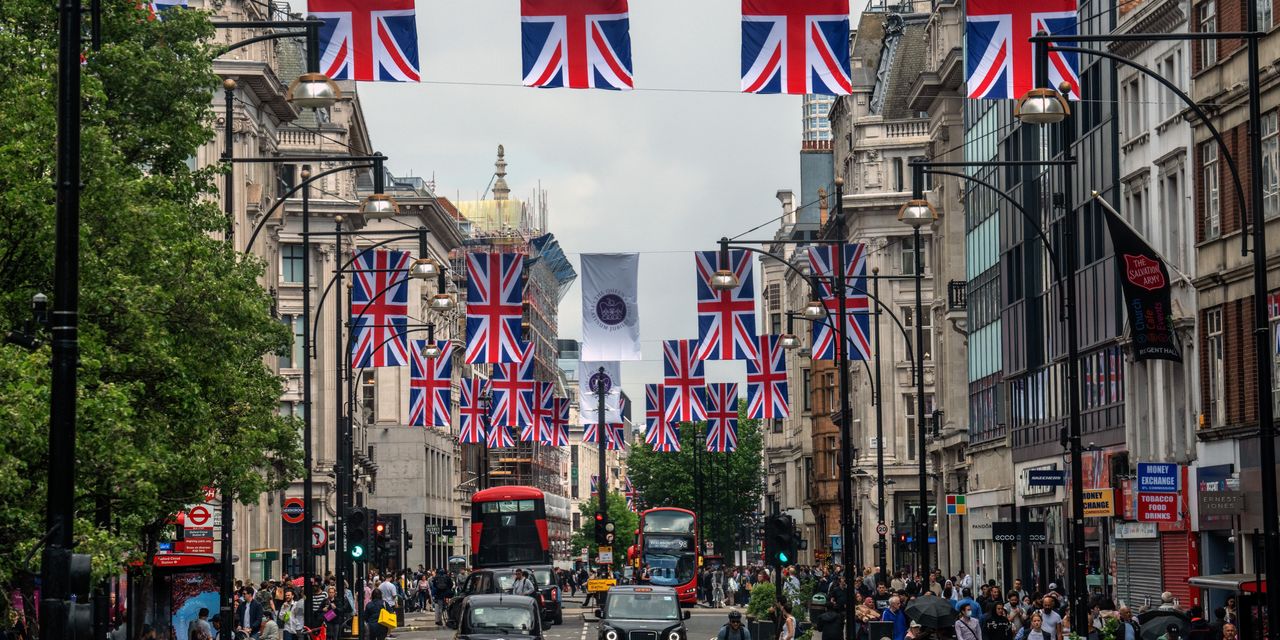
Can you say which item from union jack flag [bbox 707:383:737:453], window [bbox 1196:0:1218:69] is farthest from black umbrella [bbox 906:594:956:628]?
union jack flag [bbox 707:383:737:453]

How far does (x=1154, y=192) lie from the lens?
45469 mm

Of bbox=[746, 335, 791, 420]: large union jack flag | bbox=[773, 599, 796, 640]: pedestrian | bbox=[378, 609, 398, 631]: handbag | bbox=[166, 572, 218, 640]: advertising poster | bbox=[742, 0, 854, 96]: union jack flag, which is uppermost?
bbox=[742, 0, 854, 96]: union jack flag

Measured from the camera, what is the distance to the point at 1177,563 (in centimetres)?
4366

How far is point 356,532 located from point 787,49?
58.4 feet

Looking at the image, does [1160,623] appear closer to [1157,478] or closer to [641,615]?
[1157,478]

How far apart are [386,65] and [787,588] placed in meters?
25.5

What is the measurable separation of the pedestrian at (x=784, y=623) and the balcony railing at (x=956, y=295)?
111ft

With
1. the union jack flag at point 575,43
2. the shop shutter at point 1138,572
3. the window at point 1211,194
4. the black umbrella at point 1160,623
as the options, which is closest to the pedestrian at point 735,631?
the black umbrella at point 1160,623

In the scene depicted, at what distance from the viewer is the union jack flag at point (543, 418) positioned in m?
75.7

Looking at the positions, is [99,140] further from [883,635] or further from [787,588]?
[787,588]

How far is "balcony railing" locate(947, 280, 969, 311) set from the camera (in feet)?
238

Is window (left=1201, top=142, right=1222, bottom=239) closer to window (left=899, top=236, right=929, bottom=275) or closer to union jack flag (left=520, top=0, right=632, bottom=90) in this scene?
union jack flag (left=520, top=0, right=632, bottom=90)

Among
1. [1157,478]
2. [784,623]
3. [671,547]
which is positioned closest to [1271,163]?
[1157,478]

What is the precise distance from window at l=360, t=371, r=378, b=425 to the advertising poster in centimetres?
7114
